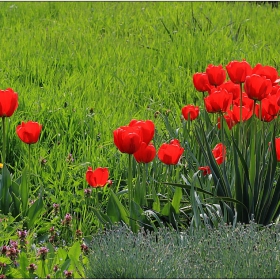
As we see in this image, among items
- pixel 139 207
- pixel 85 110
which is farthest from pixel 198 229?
pixel 85 110

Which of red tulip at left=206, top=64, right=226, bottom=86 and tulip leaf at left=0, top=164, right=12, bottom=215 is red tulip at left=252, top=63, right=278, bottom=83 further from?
tulip leaf at left=0, top=164, right=12, bottom=215

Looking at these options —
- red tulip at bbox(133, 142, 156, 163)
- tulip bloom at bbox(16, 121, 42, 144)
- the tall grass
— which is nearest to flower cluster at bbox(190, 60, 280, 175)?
red tulip at bbox(133, 142, 156, 163)

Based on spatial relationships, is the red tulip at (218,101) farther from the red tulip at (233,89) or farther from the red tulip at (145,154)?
the red tulip at (145,154)

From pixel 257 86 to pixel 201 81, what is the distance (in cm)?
61

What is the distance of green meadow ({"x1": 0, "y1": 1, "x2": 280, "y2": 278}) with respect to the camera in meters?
3.23

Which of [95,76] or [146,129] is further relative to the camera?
[95,76]

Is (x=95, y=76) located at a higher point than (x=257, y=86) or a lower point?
lower

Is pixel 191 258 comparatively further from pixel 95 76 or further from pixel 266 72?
pixel 95 76

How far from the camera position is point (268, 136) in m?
3.17

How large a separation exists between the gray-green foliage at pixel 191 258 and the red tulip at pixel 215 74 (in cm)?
102

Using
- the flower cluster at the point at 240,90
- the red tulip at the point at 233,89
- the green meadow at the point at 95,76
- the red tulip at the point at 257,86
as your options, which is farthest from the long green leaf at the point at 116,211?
the red tulip at the point at 233,89

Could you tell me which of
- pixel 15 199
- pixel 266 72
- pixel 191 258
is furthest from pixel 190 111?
pixel 191 258

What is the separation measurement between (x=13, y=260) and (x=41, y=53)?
3.30 meters

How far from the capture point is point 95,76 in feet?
16.6
